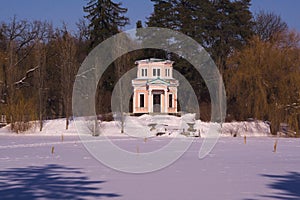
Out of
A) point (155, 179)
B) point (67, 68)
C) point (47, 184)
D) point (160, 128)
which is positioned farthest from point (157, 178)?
point (67, 68)

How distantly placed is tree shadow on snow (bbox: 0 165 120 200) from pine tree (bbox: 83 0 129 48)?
115 feet

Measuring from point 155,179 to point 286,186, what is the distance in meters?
3.55

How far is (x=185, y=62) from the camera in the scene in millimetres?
49844

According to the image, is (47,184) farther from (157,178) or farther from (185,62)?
(185,62)

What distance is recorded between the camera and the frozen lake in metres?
11.2

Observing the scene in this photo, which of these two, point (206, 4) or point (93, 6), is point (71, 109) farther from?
point (206, 4)

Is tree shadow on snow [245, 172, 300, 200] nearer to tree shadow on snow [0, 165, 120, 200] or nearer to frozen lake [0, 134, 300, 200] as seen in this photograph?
frozen lake [0, 134, 300, 200]

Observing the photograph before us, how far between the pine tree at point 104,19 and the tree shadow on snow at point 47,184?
35.1 meters

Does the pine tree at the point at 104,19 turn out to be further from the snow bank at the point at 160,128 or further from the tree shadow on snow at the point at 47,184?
the tree shadow on snow at the point at 47,184

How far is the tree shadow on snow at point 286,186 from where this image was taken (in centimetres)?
1103

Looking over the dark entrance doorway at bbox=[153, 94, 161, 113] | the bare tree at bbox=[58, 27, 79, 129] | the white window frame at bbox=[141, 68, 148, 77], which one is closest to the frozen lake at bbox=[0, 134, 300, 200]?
the bare tree at bbox=[58, 27, 79, 129]

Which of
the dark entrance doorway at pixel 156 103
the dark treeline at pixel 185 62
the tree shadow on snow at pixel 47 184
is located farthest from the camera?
the dark entrance doorway at pixel 156 103

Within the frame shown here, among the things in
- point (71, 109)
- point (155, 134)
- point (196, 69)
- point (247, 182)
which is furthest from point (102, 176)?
point (196, 69)

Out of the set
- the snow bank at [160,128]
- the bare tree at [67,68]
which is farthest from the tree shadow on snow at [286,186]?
the bare tree at [67,68]
